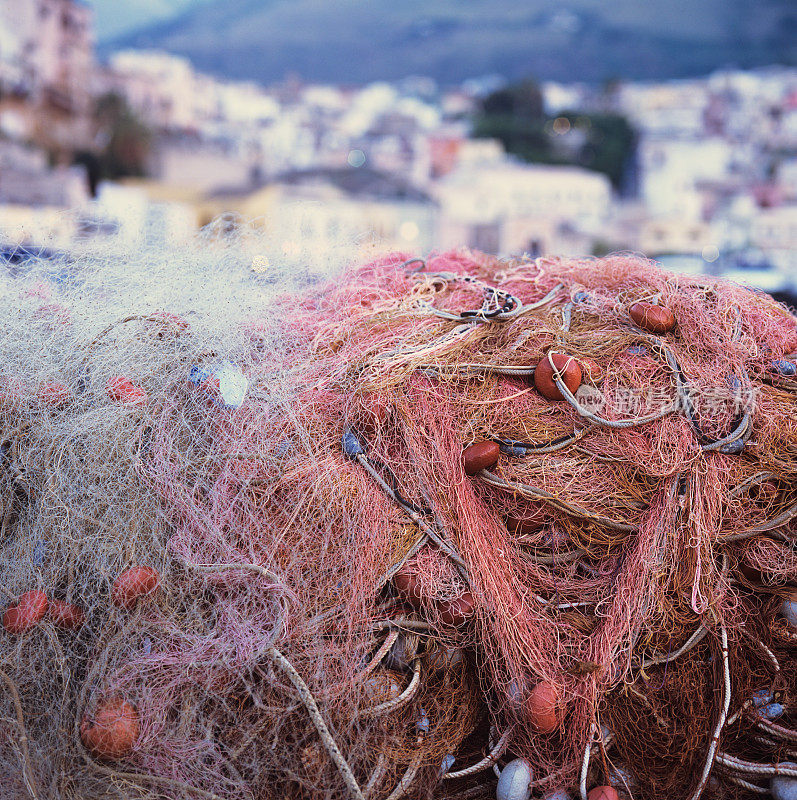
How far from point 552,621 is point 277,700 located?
69 centimetres

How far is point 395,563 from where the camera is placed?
187 cm

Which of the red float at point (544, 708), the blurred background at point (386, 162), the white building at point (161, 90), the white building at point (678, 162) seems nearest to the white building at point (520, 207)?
the blurred background at point (386, 162)

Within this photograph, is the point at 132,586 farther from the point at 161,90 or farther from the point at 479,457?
the point at 161,90

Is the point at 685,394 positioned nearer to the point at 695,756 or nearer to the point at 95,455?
the point at 695,756

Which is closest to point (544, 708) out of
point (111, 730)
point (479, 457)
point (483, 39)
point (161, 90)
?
point (479, 457)

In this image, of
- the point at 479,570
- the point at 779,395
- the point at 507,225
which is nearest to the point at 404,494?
the point at 479,570

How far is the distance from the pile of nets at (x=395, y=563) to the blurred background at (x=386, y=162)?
0.92 m

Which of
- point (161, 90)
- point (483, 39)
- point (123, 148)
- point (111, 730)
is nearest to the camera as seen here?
→ point (111, 730)

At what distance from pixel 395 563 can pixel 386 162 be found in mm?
47986

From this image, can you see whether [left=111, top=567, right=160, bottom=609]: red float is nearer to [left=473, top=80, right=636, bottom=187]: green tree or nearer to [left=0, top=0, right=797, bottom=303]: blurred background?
[left=0, top=0, right=797, bottom=303]: blurred background

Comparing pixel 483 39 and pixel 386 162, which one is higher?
pixel 483 39

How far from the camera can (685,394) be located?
210cm

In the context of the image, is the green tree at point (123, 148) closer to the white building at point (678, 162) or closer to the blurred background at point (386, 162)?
the blurred background at point (386, 162)

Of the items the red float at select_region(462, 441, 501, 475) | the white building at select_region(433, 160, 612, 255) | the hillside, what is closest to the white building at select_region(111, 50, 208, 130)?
the white building at select_region(433, 160, 612, 255)
